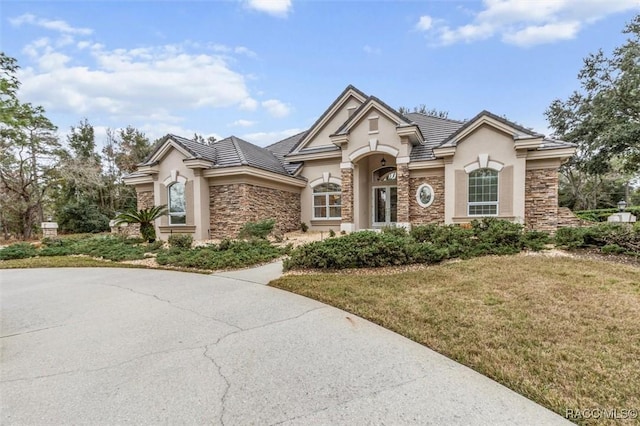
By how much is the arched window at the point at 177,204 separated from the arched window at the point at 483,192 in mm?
13405

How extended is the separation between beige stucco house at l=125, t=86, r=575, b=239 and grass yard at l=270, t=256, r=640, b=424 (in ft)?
20.3

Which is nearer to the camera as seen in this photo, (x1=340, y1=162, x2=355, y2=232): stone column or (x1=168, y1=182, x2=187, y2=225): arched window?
(x1=168, y1=182, x2=187, y2=225): arched window

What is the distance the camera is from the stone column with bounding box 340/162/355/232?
15.6m

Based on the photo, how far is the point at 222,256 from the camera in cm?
898

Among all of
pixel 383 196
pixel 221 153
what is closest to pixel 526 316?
pixel 383 196

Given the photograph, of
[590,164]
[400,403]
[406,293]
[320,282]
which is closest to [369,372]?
[400,403]

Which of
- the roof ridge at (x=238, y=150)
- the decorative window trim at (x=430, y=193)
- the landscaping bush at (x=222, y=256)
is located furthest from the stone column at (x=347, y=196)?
the landscaping bush at (x=222, y=256)

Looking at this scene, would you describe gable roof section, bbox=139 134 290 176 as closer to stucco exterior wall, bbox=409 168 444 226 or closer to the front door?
the front door

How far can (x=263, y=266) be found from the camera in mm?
8586

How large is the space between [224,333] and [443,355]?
9.19 feet

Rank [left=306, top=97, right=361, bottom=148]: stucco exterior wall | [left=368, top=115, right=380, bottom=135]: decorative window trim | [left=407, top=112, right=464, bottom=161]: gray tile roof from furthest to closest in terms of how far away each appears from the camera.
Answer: [left=306, top=97, right=361, bottom=148]: stucco exterior wall < [left=368, top=115, right=380, bottom=135]: decorative window trim < [left=407, top=112, right=464, bottom=161]: gray tile roof

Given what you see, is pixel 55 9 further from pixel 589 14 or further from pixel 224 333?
pixel 589 14

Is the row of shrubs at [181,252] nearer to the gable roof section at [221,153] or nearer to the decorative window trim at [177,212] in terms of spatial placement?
the decorative window trim at [177,212]

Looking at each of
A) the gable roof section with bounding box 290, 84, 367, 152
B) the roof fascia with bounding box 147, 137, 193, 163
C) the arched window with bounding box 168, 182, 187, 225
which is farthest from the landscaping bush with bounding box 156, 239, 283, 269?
the gable roof section with bounding box 290, 84, 367, 152
